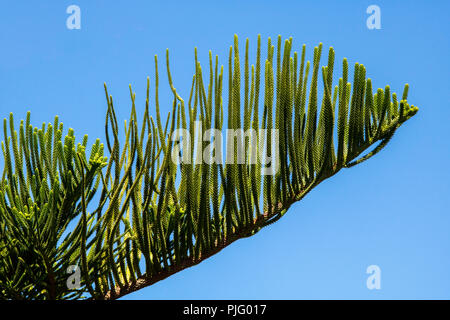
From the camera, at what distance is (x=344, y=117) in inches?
58.1

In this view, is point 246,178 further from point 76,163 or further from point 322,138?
point 76,163

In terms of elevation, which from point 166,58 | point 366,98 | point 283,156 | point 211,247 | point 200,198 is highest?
point 166,58

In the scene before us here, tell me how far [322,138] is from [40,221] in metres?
0.74

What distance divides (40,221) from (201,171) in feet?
1.36

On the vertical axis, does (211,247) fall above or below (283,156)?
below

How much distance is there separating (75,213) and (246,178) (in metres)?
0.46

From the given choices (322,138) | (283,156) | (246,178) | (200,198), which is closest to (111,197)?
(200,198)

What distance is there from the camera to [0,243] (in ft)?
4.93
